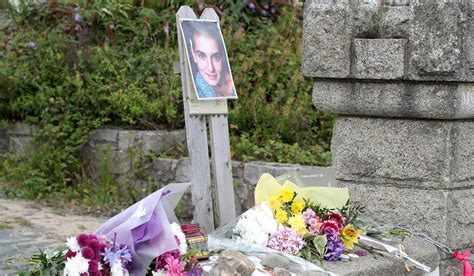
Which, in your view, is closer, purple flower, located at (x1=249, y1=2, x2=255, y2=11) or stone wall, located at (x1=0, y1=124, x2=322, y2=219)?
stone wall, located at (x1=0, y1=124, x2=322, y2=219)

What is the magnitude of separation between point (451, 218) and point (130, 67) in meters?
5.35

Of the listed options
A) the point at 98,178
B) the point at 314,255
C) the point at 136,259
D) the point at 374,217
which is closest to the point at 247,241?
the point at 314,255

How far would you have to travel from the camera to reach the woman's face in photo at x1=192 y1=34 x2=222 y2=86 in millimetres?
4324

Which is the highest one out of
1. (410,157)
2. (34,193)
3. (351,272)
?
(410,157)

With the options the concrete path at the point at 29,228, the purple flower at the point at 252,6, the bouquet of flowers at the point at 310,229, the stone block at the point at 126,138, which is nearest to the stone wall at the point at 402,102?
the bouquet of flowers at the point at 310,229

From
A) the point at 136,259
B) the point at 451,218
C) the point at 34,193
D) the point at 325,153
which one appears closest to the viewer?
the point at 136,259

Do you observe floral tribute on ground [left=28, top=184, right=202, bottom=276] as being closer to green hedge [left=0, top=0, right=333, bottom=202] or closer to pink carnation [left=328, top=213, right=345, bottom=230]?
pink carnation [left=328, top=213, right=345, bottom=230]

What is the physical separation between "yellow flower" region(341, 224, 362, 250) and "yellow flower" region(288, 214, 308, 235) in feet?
0.54

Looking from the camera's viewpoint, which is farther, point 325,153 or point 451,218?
point 325,153

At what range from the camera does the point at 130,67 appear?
9.34m

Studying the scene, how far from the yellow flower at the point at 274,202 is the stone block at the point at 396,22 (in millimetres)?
944

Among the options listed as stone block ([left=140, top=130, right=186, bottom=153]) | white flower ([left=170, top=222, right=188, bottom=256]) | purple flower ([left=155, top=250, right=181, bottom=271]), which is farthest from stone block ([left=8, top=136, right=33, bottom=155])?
purple flower ([left=155, top=250, right=181, bottom=271])

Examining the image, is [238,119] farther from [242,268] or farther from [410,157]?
[242,268]

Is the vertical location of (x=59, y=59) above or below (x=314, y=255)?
above
